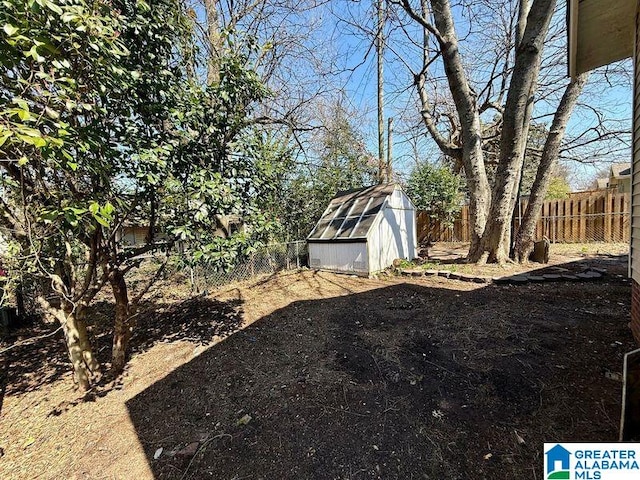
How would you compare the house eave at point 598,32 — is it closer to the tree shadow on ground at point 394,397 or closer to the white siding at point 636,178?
the white siding at point 636,178

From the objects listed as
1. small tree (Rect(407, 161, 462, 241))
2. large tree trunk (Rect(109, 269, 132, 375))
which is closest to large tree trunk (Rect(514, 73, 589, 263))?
small tree (Rect(407, 161, 462, 241))

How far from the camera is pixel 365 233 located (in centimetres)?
752

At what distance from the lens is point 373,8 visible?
7.54 meters

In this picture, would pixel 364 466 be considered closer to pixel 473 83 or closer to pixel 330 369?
pixel 330 369

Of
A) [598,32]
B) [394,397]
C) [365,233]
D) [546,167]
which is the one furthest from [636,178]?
[546,167]

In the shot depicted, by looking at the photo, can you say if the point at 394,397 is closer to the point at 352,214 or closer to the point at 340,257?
the point at 340,257

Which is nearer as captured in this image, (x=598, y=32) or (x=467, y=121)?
(x=598, y=32)

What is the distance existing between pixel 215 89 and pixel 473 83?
34.4 feet

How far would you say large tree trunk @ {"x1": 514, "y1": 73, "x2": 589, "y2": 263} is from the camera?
6723mm

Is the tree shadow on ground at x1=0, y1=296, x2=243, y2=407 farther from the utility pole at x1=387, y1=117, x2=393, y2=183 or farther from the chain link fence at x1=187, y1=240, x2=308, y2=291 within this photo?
the utility pole at x1=387, y1=117, x2=393, y2=183

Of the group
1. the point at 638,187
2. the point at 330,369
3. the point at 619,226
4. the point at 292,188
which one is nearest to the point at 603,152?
the point at 619,226

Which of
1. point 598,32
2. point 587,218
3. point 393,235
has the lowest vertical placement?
point 393,235

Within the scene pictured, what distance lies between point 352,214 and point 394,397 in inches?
256

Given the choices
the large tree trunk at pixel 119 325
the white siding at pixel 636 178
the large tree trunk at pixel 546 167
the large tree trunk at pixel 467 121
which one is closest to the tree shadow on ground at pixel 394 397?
the large tree trunk at pixel 119 325
